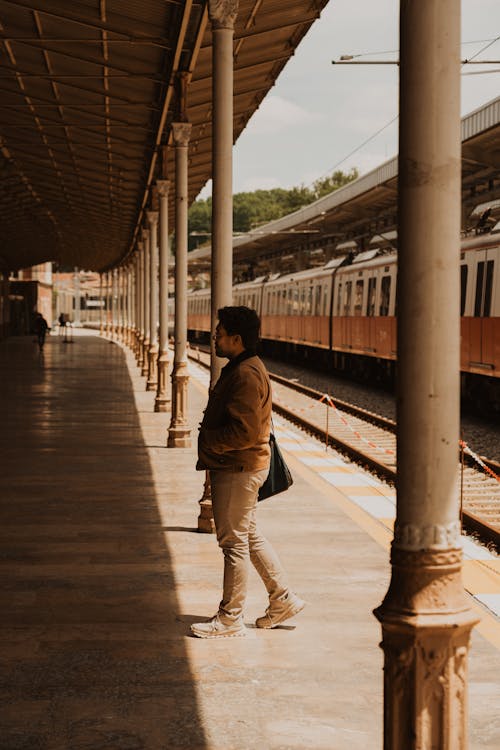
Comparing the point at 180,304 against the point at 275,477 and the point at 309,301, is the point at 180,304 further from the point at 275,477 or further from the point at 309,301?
the point at 309,301

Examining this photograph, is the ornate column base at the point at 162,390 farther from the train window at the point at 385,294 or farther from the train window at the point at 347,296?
the train window at the point at 347,296

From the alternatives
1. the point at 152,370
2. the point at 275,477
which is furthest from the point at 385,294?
the point at 275,477

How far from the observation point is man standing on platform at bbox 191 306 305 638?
A: 6023 millimetres

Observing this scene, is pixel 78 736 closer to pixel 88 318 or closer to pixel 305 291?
pixel 305 291

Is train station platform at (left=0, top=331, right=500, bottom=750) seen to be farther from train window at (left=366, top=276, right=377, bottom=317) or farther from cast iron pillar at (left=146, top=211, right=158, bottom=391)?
train window at (left=366, top=276, right=377, bottom=317)

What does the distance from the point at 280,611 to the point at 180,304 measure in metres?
9.15

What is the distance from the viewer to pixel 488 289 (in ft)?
63.0

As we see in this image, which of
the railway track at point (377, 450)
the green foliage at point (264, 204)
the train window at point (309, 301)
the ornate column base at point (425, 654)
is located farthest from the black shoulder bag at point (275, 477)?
the green foliage at point (264, 204)

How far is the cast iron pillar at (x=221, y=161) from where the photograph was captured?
9.72 m

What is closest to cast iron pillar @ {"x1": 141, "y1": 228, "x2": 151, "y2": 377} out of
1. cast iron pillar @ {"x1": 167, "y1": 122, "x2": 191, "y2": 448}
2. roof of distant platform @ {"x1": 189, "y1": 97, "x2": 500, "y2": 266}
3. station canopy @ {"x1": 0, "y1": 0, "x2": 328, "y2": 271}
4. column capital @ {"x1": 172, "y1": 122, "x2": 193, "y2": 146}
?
station canopy @ {"x1": 0, "y1": 0, "x2": 328, "y2": 271}

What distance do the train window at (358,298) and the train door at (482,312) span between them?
9.72 metres

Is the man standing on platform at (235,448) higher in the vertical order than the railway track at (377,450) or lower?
higher

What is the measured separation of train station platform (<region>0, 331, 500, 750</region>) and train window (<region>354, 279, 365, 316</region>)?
57.6 ft

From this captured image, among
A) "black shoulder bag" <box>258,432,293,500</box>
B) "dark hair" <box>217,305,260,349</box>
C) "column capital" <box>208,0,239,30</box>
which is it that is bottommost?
"black shoulder bag" <box>258,432,293,500</box>
